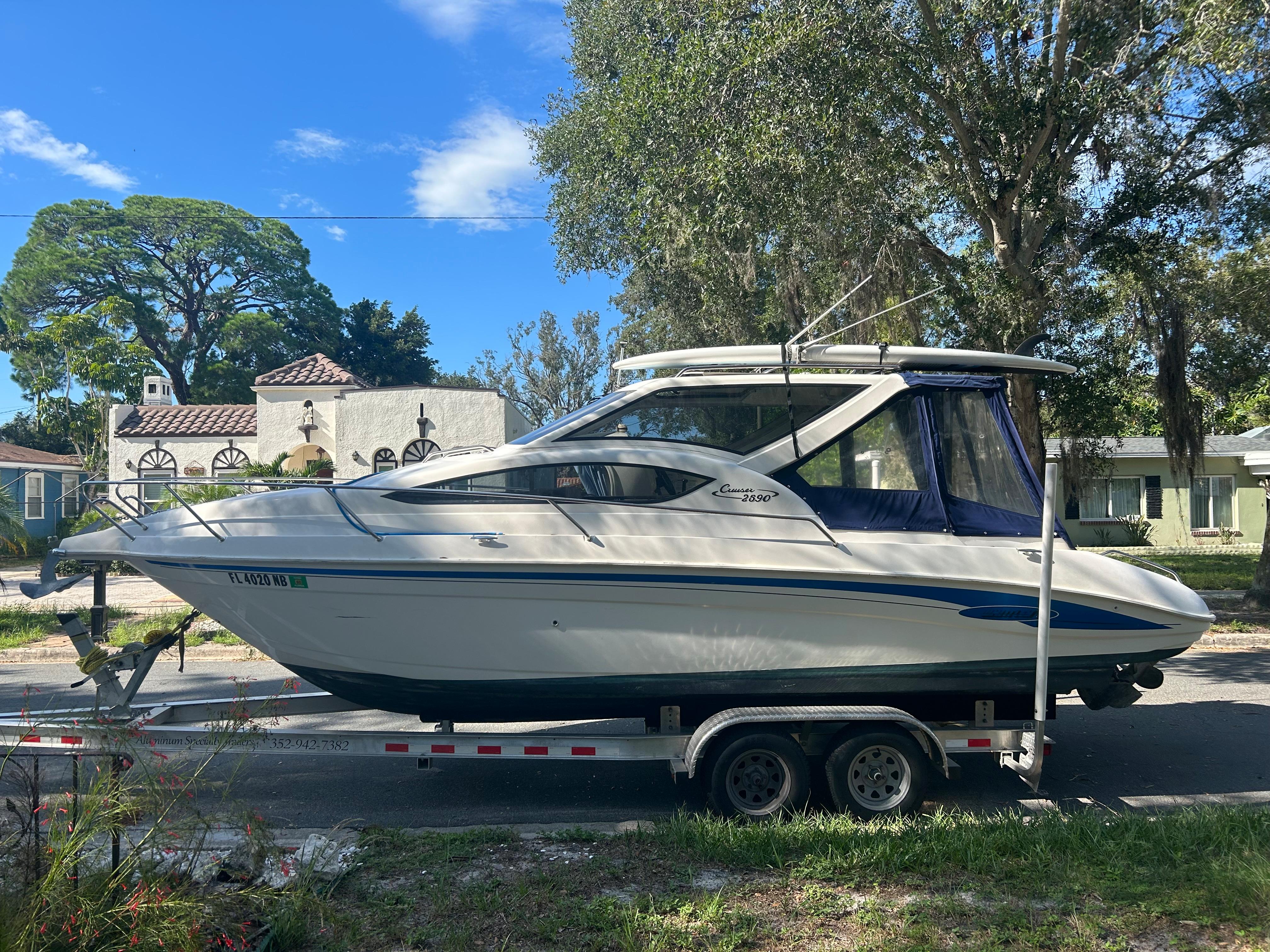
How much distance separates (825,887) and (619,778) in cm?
231

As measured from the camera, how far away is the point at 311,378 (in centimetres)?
2214

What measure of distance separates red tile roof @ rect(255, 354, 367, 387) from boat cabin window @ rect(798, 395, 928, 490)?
18.0 meters

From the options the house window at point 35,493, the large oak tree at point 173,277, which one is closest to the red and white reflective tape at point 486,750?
the house window at point 35,493

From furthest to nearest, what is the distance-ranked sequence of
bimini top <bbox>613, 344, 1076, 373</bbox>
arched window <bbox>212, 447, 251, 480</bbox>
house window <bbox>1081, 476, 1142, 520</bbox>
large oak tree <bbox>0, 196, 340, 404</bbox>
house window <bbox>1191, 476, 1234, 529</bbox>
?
1. large oak tree <bbox>0, 196, 340, 404</bbox>
2. house window <bbox>1191, 476, 1234, 529</bbox>
3. house window <bbox>1081, 476, 1142, 520</bbox>
4. arched window <bbox>212, 447, 251, 480</bbox>
5. bimini top <bbox>613, 344, 1076, 373</bbox>

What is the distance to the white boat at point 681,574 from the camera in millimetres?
4820

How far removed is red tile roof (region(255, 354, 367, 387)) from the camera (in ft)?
71.8

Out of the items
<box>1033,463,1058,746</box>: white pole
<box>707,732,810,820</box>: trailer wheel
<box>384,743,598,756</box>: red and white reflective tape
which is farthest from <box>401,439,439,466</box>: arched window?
<box>1033,463,1058,746</box>: white pole

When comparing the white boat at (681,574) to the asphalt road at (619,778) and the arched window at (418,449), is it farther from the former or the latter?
the arched window at (418,449)

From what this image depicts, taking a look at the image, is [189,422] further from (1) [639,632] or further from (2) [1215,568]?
(2) [1215,568]

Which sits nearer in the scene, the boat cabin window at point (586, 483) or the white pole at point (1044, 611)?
the white pole at point (1044, 611)

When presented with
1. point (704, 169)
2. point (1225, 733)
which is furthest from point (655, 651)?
point (704, 169)

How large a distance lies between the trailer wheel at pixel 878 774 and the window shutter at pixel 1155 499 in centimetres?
2466

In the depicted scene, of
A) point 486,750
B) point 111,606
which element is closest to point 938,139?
point 486,750

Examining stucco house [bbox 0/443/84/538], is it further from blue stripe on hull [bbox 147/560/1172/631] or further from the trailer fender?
the trailer fender
